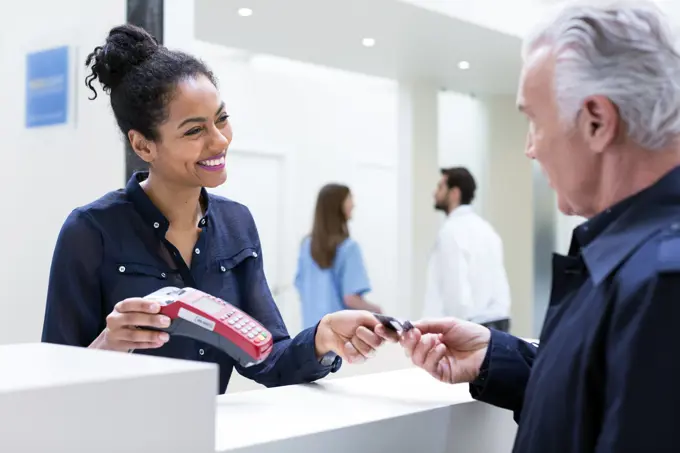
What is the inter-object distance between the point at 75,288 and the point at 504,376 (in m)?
0.75

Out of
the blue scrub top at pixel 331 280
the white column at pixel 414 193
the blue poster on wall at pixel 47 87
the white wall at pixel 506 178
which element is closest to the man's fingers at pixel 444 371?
the blue poster on wall at pixel 47 87

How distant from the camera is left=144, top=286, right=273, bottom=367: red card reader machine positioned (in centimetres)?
108

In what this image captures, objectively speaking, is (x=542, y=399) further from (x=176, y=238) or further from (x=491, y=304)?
(x=491, y=304)

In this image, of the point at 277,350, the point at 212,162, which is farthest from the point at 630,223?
the point at 212,162

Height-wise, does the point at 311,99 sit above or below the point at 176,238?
above

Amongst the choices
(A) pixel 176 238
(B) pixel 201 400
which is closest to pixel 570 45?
(B) pixel 201 400

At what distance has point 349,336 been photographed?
1354 millimetres

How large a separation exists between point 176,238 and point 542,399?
0.91 m

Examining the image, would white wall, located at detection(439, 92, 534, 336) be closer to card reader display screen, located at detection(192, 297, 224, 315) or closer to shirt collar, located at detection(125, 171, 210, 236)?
shirt collar, located at detection(125, 171, 210, 236)

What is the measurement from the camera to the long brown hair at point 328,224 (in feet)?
15.2

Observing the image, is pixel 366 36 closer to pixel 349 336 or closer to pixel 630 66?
pixel 349 336

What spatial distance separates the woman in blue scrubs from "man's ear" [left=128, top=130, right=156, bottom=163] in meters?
2.99

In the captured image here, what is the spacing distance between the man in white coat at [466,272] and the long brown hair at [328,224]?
608mm

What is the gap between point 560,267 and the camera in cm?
95
